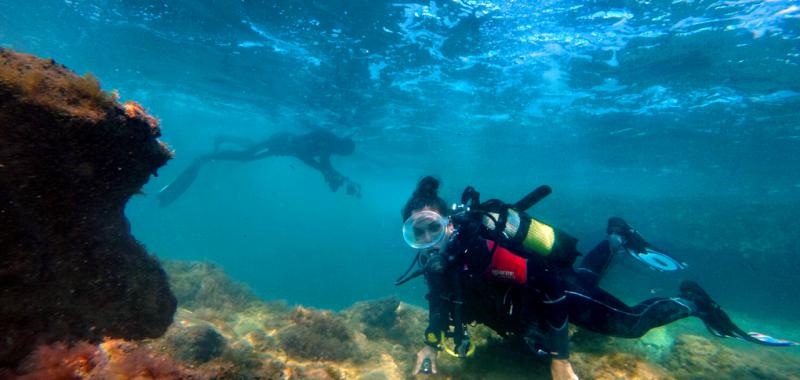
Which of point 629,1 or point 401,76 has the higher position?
point 401,76

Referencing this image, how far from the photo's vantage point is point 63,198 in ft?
9.10

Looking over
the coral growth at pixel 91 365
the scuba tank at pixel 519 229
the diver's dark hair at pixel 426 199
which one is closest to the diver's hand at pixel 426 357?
the scuba tank at pixel 519 229

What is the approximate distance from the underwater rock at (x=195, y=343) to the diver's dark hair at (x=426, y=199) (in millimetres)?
3623

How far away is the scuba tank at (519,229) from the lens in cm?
446

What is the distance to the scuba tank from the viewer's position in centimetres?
446

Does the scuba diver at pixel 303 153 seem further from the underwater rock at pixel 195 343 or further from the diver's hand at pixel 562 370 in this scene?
the diver's hand at pixel 562 370

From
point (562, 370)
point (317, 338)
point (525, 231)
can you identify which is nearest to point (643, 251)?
point (525, 231)

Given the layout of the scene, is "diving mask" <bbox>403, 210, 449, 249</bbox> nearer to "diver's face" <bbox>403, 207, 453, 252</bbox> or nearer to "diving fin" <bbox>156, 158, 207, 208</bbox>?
"diver's face" <bbox>403, 207, 453, 252</bbox>

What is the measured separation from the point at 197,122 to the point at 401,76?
103 feet

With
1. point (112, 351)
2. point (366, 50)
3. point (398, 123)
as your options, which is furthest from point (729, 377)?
point (398, 123)

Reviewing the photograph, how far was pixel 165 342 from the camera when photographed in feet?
16.8

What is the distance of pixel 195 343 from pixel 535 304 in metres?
4.96

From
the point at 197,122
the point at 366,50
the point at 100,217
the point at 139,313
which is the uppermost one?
the point at 197,122

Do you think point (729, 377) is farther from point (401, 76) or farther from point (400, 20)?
point (401, 76)
